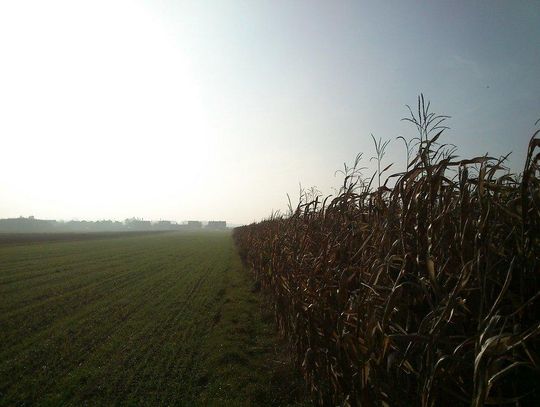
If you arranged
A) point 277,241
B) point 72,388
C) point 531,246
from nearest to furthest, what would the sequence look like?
point 531,246 < point 72,388 < point 277,241

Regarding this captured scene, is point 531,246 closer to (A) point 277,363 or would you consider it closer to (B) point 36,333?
(A) point 277,363

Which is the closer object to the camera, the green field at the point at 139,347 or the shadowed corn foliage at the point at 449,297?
the shadowed corn foliage at the point at 449,297

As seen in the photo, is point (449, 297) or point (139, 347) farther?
point (139, 347)

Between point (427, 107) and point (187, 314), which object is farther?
point (187, 314)

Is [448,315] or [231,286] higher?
[448,315]

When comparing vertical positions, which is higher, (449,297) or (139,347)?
(449,297)

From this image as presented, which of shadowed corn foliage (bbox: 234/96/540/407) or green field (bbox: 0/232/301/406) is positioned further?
green field (bbox: 0/232/301/406)

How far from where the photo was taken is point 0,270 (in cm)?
1856

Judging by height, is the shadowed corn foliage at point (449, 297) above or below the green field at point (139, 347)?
above

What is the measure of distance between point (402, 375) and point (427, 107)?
7.47 ft

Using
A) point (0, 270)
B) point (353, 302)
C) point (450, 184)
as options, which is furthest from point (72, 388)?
point (0, 270)

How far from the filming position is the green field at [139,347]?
5488 mm

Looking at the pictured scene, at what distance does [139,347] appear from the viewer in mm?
7551

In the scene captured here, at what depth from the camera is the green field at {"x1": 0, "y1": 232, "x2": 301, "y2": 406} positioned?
5.49m
